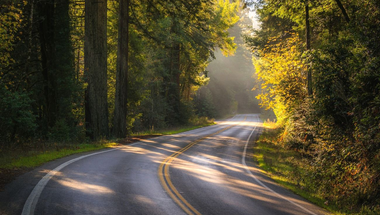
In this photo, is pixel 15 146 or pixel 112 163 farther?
pixel 15 146

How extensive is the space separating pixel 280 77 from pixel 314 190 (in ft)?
32.8

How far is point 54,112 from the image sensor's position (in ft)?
54.7

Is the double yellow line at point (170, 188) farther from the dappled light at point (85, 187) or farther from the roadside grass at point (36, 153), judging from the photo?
the roadside grass at point (36, 153)

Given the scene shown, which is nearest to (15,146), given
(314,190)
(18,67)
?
(18,67)

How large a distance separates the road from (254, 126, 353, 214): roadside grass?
50 centimetres

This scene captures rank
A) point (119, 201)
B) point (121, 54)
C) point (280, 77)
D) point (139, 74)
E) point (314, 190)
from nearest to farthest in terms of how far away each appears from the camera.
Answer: point (119, 201) < point (314, 190) < point (280, 77) < point (121, 54) < point (139, 74)

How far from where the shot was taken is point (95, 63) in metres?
18.0

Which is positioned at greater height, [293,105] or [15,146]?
[293,105]

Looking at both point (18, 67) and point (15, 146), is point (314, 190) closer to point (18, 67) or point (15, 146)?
point (15, 146)

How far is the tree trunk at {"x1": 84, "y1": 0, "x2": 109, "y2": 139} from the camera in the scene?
17.7 metres

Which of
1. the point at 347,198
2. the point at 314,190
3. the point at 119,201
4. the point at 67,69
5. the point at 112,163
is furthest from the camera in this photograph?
the point at 67,69

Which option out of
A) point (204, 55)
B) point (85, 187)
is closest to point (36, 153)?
point (85, 187)

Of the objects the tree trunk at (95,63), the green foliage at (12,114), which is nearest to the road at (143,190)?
the green foliage at (12,114)

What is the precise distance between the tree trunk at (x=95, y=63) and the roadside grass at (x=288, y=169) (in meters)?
9.44
